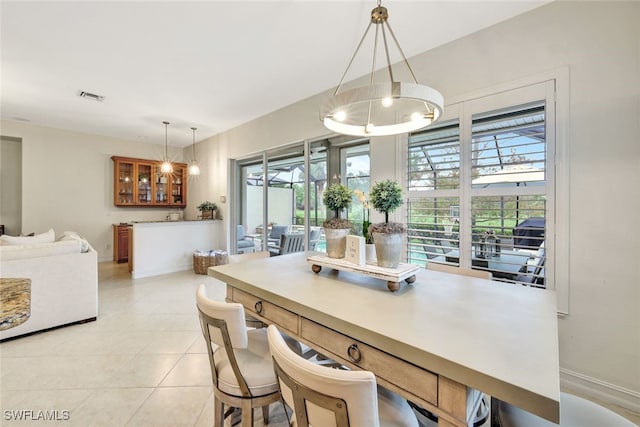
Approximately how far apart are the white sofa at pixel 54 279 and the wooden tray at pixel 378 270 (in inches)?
112

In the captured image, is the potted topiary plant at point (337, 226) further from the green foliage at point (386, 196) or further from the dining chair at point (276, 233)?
the dining chair at point (276, 233)

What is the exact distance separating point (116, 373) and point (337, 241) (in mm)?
2041

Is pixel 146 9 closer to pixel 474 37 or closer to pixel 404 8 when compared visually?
pixel 404 8

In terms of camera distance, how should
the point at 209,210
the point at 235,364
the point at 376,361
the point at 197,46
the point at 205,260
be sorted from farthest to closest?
1. the point at 209,210
2. the point at 205,260
3. the point at 197,46
4. the point at 235,364
5. the point at 376,361

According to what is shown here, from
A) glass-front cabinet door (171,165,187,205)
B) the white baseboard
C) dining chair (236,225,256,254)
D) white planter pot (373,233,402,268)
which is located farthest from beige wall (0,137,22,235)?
the white baseboard

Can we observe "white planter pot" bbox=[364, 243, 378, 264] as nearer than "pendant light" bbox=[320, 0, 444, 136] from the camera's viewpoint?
No

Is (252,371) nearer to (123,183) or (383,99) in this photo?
(383,99)

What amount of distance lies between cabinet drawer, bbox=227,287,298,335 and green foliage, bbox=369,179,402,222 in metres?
0.68

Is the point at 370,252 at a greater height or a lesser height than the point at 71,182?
lesser

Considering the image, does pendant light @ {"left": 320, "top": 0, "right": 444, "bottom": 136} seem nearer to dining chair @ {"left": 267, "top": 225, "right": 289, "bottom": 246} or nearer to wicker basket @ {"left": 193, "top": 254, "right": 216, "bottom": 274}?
dining chair @ {"left": 267, "top": 225, "right": 289, "bottom": 246}

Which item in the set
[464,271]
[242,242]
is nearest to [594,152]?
[464,271]

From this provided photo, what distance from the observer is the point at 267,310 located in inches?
54.0

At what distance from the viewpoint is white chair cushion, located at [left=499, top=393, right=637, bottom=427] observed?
94cm

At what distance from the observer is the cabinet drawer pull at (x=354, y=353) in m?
0.97
